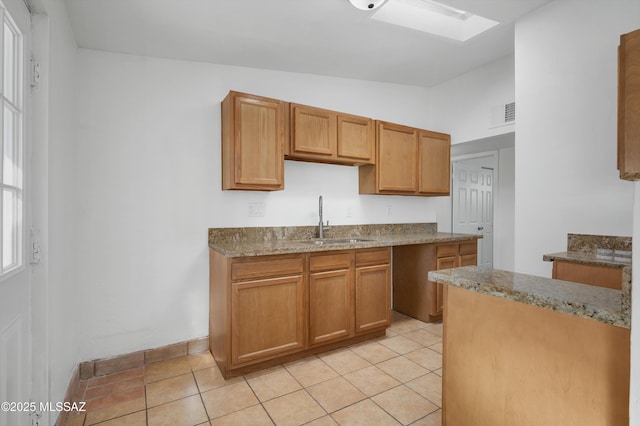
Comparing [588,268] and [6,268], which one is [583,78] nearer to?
[588,268]

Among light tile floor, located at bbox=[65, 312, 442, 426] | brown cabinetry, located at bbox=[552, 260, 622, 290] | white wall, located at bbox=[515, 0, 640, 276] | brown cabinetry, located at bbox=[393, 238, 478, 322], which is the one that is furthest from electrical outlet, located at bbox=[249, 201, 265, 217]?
brown cabinetry, located at bbox=[552, 260, 622, 290]

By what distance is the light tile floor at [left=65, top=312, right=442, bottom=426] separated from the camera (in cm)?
182

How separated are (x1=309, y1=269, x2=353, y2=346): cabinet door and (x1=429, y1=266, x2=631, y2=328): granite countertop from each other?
136cm

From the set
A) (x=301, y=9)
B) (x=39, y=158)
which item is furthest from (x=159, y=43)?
(x=39, y=158)

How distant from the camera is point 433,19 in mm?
2562

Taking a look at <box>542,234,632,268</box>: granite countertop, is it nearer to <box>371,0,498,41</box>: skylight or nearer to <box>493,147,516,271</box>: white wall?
<box>371,0,498,41</box>: skylight

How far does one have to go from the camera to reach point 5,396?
1.17 metres

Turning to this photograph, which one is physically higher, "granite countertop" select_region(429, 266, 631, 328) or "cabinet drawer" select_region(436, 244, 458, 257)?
"granite countertop" select_region(429, 266, 631, 328)

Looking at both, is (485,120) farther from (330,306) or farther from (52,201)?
(52,201)

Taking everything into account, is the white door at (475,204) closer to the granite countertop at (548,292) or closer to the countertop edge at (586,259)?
the countertop edge at (586,259)

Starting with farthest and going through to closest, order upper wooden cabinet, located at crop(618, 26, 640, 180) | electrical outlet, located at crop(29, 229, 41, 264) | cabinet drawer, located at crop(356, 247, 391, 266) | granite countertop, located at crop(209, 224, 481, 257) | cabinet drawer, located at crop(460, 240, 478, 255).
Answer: cabinet drawer, located at crop(460, 240, 478, 255) → cabinet drawer, located at crop(356, 247, 391, 266) → granite countertop, located at crop(209, 224, 481, 257) → electrical outlet, located at crop(29, 229, 41, 264) → upper wooden cabinet, located at crop(618, 26, 640, 180)

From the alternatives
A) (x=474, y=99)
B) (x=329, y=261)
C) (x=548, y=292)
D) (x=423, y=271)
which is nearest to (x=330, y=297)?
(x=329, y=261)

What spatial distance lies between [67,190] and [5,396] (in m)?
1.27

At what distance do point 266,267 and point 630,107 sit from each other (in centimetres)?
204
